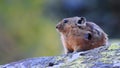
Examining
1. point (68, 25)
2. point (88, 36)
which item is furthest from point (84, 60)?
point (68, 25)

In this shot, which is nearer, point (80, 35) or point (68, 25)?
point (80, 35)

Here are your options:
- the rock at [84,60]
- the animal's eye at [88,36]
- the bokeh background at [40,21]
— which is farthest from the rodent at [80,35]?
the bokeh background at [40,21]

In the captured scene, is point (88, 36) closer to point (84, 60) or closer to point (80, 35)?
point (80, 35)

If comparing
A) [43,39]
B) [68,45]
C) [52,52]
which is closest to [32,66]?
[68,45]

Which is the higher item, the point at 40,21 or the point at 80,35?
the point at 40,21

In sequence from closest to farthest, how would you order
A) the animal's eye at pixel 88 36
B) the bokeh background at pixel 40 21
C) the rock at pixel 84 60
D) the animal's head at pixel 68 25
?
the rock at pixel 84 60 → the animal's eye at pixel 88 36 → the animal's head at pixel 68 25 → the bokeh background at pixel 40 21

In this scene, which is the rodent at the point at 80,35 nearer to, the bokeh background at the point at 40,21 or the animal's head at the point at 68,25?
the animal's head at the point at 68,25
